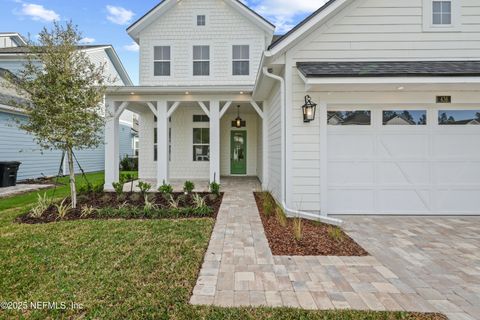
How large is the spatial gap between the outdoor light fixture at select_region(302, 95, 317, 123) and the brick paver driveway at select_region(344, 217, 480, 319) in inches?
90.5

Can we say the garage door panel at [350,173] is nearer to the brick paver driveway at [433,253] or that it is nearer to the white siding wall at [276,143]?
the brick paver driveway at [433,253]

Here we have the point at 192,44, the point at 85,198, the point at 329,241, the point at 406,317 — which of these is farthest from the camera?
the point at 192,44

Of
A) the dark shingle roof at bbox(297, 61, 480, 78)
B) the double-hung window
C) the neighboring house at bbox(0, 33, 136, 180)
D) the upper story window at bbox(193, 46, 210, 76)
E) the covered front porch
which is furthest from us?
the double-hung window

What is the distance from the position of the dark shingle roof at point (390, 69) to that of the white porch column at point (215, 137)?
169 inches


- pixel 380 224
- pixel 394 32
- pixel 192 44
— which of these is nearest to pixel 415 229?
pixel 380 224

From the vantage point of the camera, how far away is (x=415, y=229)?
486cm

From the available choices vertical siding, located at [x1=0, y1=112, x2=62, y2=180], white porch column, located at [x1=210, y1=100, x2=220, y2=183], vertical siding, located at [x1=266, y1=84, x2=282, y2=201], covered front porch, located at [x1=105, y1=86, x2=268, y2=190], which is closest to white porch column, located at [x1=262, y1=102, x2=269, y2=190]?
covered front porch, located at [x1=105, y1=86, x2=268, y2=190]

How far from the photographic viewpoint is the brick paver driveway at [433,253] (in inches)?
103

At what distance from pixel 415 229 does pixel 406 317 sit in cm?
318

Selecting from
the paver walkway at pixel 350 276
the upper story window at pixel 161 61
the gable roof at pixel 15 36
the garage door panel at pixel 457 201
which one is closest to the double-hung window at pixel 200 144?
the upper story window at pixel 161 61

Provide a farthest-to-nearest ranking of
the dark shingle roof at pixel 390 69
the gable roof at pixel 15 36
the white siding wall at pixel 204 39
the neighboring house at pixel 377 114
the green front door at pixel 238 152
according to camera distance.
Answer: the gable roof at pixel 15 36
the green front door at pixel 238 152
the white siding wall at pixel 204 39
the neighboring house at pixel 377 114
the dark shingle roof at pixel 390 69

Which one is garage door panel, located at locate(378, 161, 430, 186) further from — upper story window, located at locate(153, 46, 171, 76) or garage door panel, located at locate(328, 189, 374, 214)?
upper story window, located at locate(153, 46, 171, 76)

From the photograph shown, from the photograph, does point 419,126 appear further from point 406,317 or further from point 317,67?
point 406,317

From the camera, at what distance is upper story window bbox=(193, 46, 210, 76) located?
465 inches
